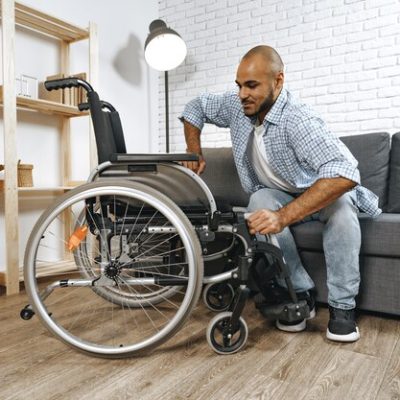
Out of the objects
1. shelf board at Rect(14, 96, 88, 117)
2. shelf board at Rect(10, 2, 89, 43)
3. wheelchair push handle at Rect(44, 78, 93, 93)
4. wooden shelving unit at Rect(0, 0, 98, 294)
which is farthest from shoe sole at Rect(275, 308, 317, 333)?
shelf board at Rect(10, 2, 89, 43)

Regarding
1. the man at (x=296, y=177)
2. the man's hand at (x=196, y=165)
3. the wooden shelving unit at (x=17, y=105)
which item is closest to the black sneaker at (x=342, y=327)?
the man at (x=296, y=177)

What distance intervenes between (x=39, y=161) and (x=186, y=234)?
1.65m

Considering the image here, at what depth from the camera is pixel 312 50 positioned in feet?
8.43

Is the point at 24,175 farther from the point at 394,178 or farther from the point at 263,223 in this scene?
the point at 394,178

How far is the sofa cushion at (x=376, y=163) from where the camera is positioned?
1.83 m

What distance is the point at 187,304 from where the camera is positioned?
3.28ft

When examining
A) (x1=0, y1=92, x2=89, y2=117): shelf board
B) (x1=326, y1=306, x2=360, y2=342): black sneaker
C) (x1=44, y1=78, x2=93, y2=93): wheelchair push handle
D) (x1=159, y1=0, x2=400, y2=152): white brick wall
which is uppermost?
(x1=159, y1=0, x2=400, y2=152): white brick wall

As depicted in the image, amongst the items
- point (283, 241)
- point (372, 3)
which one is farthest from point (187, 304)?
point (372, 3)

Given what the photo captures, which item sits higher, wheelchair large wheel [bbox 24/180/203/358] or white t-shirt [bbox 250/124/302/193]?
white t-shirt [bbox 250/124/302/193]

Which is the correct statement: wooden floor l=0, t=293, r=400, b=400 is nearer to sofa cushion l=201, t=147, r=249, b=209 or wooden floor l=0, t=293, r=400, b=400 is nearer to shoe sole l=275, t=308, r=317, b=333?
shoe sole l=275, t=308, r=317, b=333

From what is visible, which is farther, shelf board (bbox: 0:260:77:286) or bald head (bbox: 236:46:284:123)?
shelf board (bbox: 0:260:77:286)

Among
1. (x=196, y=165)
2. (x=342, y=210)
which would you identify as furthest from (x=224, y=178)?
(x=342, y=210)

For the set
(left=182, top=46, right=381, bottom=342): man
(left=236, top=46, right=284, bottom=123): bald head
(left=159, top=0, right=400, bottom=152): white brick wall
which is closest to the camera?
(left=182, top=46, right=381, bottom=342): man

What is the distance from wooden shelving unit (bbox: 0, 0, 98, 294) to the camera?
1806mm
